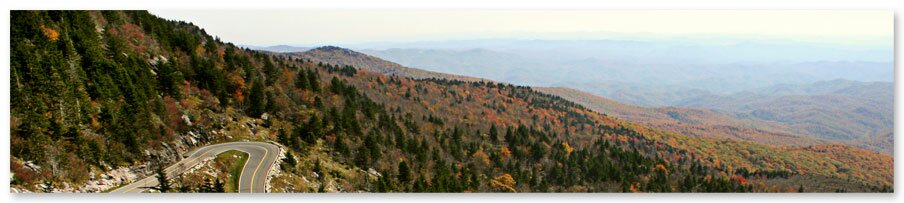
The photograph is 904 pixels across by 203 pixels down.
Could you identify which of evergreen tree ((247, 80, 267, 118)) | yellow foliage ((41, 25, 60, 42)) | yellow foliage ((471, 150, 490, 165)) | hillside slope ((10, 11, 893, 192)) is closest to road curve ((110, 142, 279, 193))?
hillside slope ((10, 11, 893, 192))

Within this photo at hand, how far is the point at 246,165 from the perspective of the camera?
25.0m

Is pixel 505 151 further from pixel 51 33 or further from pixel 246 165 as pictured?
pixel 51 33

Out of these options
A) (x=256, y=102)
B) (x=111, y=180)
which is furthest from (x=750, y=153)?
(x=111, y=180)

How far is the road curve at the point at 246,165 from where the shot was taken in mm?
21828

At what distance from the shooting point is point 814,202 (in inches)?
918

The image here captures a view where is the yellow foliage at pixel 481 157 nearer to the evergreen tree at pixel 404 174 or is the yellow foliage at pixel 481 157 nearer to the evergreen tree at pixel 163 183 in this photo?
the evergreen tree at pixel 404 174

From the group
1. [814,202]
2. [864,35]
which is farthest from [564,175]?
[864,35]

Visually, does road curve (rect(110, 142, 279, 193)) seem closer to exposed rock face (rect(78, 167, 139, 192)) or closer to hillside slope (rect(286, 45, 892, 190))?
exposed rock face (rect(78, 167, 139, 192))

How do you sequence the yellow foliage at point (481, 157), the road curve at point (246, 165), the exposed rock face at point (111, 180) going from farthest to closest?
1. the yellow foliage at point (481, 157)
2. the road curve at point (246, 165)
3. the exposed rock face at point (111, 180)

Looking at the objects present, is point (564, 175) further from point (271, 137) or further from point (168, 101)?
point (168, 101)

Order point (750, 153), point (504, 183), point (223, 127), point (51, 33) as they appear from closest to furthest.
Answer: point (51, 33) → point (223, 127) → point (504, 183) → point (750, 153)

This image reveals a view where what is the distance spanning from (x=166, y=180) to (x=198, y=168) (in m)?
2.14

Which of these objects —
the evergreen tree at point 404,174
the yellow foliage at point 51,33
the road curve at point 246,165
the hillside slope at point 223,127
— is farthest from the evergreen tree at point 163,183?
the evergreen tree at point 404,174

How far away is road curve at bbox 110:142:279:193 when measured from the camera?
2183cm
